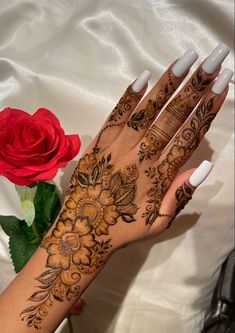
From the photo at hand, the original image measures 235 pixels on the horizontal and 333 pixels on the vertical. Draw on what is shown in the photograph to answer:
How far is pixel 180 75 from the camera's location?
79cm

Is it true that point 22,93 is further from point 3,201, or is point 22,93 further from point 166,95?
point 166,95

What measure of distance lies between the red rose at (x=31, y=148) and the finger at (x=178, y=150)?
0.15 metres

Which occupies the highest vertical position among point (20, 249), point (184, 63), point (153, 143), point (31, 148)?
point (184, 63)

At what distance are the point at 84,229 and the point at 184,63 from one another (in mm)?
333

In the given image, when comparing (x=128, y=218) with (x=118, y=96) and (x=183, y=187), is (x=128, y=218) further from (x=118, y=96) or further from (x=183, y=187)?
(x=118, y=96)

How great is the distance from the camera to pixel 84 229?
76cm

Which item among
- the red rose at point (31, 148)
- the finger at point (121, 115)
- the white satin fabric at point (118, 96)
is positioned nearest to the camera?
the red rose at point (31, 148)


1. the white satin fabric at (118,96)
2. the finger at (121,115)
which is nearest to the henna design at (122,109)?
the finger at (121,115)

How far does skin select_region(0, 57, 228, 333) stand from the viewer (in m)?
0.74

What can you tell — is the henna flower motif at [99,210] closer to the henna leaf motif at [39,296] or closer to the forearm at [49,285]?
the forearm at [49,285]

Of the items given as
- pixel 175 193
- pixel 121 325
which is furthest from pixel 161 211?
pixel 121 325

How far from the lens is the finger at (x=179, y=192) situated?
0.74 meters

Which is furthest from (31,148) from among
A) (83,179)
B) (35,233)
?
(35,233)

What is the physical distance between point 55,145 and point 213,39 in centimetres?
48
